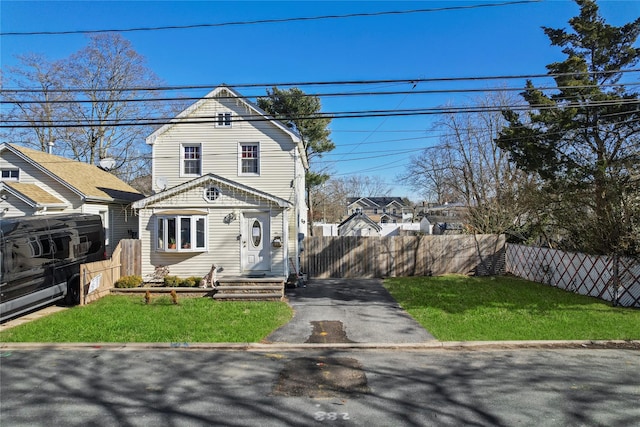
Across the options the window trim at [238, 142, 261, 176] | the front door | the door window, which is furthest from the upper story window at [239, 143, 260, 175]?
the door window

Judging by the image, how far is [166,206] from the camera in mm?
13945

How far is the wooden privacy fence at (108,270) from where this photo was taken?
1108 cm

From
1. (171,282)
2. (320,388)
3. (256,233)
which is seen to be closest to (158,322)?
(171,282)

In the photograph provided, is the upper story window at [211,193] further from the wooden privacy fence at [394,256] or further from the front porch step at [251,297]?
the wooden privacy fence at [394,256]

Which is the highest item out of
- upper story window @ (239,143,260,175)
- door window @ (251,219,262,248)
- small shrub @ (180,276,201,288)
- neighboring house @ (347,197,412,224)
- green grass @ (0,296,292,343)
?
neighboring house @ (347,197,412,224)

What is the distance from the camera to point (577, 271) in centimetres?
1320

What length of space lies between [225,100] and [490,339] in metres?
13.2

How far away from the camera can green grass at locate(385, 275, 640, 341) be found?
8109mm

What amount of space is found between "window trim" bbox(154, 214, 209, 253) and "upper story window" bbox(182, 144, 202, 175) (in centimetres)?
282

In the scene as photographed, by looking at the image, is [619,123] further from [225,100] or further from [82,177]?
[82,177]

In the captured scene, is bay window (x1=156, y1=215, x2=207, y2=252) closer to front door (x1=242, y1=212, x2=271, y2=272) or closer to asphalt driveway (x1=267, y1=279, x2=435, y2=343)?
front door (x1=242, y1=212, x2=271, y2=272)

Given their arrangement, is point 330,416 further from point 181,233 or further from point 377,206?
point 377,206

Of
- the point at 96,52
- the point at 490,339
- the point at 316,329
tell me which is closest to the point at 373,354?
the point at 316,329

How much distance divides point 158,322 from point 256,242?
559cm
